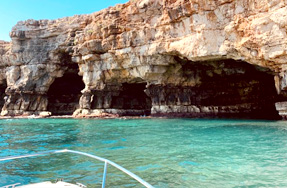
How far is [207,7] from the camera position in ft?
75.5

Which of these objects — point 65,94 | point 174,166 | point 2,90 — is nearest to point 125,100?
point 65,94

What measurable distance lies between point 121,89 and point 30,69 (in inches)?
672

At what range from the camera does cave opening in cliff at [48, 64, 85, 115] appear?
48.1m

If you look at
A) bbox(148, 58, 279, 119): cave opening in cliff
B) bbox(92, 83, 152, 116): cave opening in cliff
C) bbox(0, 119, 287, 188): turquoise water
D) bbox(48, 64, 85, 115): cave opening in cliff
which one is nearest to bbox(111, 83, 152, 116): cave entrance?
bbox(92, 83, 152, 116): cave opening in cliff

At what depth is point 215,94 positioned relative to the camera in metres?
33.3

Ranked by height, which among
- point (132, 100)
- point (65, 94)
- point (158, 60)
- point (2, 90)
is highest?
point (158, 60)

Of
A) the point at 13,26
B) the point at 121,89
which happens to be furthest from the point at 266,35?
the point at 13,26

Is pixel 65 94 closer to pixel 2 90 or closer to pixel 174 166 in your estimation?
pixel 2 90

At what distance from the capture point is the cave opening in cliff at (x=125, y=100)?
37.7 metres

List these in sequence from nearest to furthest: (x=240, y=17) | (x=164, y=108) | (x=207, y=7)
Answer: (x=240, y=17), (x=207, y=7), (x=164, y=108)

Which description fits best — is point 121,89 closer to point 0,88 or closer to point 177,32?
point 177,32

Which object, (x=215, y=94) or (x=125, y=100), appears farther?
(x=125, y=100)

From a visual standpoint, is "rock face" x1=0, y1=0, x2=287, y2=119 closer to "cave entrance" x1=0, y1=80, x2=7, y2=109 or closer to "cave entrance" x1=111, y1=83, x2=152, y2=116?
"cave entrance" x1=111, y1=83, x2=152, y2=116

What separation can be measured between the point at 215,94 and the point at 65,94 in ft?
103
